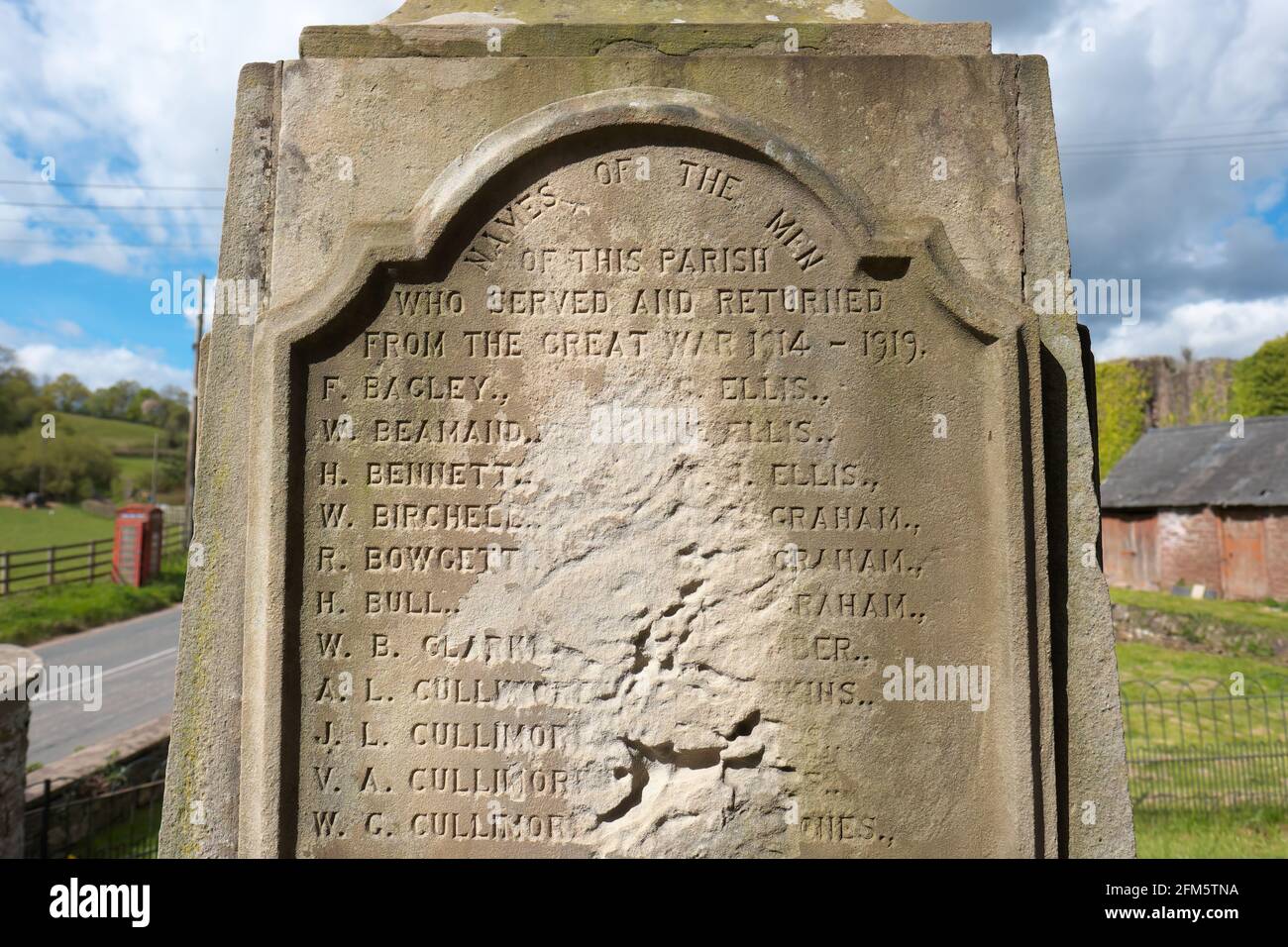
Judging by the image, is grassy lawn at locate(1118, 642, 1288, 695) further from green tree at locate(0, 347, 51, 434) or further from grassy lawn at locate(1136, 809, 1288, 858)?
green tree at locate(0, 347, 51, 434)

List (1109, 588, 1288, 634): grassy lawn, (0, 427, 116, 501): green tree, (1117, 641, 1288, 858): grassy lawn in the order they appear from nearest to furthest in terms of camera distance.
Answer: (1117, 641, 1288, 858): grassy lawn → (1109, 588, 1288, 634): grassy lawn → (0, 427, 116, 501): green tree

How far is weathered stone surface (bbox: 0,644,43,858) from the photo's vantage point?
13.5 ft

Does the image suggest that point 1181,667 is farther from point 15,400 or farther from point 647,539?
point 15,400

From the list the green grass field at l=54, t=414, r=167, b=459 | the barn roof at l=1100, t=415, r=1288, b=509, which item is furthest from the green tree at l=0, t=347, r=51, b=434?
the barn roof at l=1100, t=415, r=1288, b=509

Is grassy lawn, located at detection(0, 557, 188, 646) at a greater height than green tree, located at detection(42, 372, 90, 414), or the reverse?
green tree, located at detection(42, 372, 90, 414)

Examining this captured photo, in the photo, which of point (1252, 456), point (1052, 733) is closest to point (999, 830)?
point (1052, 733)

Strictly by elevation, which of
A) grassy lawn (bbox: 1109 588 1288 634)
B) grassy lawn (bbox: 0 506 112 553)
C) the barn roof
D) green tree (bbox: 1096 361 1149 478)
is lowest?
grassy lawn (bbox: 1109 588 1288 634)

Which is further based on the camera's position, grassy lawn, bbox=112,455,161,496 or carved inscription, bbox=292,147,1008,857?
grassy lawn, bbox=112,455,161,496

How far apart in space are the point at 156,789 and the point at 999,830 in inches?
240

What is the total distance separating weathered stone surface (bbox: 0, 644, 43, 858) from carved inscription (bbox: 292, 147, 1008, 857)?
9.18 ft

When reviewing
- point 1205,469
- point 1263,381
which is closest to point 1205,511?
point 1205,469

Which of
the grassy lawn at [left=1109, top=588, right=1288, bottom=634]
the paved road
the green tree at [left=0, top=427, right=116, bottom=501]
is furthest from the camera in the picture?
the green tree at [left=0, top=427, right=116, bottom=501]

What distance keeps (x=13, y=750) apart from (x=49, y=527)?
31.7 metres
